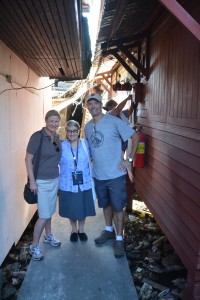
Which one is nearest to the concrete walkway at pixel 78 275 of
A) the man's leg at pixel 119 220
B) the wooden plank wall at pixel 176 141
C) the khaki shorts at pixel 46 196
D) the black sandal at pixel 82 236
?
the black sandal at pixel 82 236

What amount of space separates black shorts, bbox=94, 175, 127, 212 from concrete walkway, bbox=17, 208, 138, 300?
695 mm

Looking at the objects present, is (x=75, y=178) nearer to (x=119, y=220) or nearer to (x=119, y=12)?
(x=119, y=220)

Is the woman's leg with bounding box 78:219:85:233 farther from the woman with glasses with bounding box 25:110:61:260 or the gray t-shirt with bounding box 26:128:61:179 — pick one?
the gray t-shirt with bounding box 26:128:61:179

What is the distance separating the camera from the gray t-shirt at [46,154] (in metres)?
3.35

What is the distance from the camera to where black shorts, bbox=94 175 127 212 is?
379cm

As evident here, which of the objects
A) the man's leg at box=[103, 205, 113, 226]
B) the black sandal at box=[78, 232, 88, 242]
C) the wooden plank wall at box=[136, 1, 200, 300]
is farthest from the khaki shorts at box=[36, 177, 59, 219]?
the wooden plank wall at box=[136, 1, 200, 300]

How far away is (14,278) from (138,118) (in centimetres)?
382

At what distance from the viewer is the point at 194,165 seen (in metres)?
2.77

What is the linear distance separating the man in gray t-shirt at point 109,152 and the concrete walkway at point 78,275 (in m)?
0.29

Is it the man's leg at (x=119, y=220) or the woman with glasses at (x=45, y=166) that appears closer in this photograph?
the woman with glasses at (x=45, y=166)

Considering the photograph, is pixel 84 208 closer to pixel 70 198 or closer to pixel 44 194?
pixel 70 198

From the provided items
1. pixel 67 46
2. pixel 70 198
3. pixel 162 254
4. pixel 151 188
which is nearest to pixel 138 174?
pixel 151 188

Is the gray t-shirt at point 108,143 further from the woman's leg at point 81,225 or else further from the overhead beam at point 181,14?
the overhead beam at point 181,14

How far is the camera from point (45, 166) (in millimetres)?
3467
